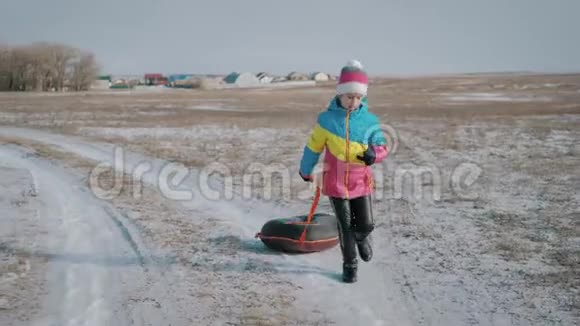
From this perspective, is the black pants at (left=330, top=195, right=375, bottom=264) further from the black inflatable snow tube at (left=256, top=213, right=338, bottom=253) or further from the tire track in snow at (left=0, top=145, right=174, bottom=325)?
the tire track in snow at (left=0, top=145, right=174, bottom=325)

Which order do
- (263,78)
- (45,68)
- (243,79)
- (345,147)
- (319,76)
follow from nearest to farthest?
(345,147) < (45,68) < (243,79) < (263,78) < (319,76)

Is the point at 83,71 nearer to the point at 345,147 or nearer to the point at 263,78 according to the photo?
the point at 263,78

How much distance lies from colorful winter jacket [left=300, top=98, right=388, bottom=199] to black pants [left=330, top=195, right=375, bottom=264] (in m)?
0.10

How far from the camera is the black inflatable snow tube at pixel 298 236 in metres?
6.08

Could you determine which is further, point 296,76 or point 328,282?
point 296,76

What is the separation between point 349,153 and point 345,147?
0.07m

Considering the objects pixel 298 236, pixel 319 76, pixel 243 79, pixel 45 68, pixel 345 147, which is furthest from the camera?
pixel 319 76

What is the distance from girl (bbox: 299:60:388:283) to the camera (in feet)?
16.3

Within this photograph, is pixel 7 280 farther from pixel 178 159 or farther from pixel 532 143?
pixel 532 143

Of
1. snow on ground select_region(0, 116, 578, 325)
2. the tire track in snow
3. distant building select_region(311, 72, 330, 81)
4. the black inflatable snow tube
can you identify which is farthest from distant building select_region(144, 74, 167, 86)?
the black inflatable snow tube

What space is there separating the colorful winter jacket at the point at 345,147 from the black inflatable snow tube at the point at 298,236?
104cm

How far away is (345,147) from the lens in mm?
4961

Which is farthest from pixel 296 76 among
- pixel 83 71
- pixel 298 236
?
pixel 298 236

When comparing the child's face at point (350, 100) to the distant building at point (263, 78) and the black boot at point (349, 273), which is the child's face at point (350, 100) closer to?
the black boot at point (349, 273)
